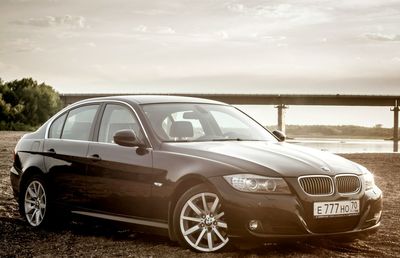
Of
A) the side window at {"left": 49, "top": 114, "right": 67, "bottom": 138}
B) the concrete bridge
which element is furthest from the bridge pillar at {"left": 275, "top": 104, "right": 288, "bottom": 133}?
the side window at {"left": 49, "top": 114, "right": 67, "bottom": 138}

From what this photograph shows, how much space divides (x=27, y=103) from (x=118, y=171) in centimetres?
8111

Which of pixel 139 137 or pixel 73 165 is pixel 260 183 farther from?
pixel 73 165

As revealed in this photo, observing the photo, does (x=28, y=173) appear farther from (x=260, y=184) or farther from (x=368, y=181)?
(x=368, y=181)

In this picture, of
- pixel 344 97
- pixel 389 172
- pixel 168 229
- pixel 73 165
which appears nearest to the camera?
pixel 168 229

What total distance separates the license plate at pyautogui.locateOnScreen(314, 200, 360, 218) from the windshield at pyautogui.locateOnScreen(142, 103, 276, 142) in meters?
1.61

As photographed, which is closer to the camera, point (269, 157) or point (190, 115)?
point (269, 157)

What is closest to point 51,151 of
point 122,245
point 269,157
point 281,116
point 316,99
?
point 122,245

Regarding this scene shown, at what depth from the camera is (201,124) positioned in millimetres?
8664

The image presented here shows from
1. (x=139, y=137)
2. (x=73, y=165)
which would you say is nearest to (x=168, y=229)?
(x=139, y=137)

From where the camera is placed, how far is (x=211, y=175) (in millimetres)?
7207

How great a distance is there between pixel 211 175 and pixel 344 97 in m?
88.9

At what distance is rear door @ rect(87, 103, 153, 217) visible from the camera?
7926mm

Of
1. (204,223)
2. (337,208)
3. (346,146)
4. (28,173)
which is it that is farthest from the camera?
(346,146)

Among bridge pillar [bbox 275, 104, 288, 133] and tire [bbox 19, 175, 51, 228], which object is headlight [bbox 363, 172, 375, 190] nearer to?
tire [bbox 19, 175, 51, 228]
